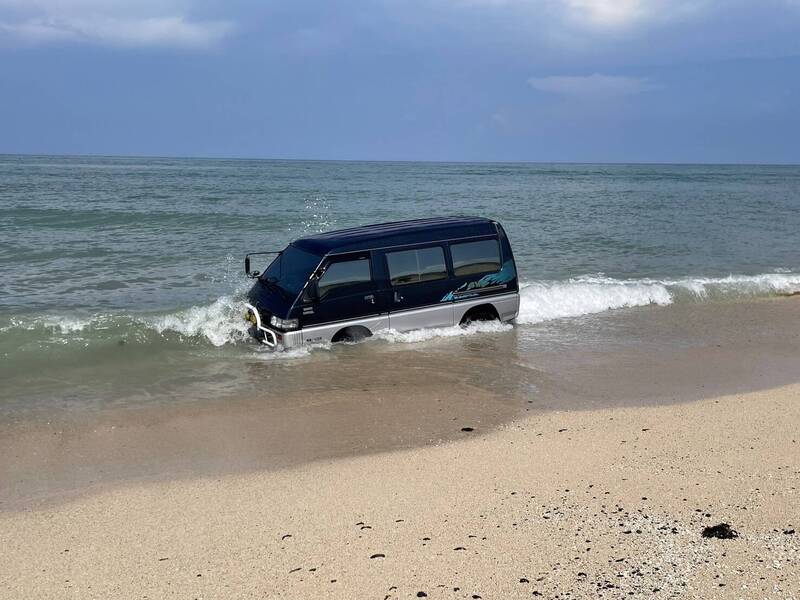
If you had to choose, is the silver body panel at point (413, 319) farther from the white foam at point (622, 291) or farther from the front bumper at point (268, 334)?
the white foam at point (622, 291)

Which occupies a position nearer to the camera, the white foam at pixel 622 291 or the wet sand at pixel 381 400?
the wet sand at pixel 381 400

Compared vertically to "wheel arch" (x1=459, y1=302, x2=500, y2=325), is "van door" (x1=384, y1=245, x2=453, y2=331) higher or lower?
higher

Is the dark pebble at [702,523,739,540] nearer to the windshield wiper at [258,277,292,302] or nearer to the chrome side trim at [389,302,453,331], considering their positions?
the chrome side trim at [389,302,453,331]

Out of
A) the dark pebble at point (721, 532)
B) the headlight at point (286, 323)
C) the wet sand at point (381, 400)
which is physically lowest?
the wet sand at point (381, 400)

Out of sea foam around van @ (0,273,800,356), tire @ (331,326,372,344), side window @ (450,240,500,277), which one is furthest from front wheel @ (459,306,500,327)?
tire @ (331,326,372,344)

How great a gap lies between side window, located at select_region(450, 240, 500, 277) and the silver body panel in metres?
0.51

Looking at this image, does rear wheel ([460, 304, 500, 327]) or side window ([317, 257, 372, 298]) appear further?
rear wheel ([460, 304, 500, 327])

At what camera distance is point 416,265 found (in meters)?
12.1

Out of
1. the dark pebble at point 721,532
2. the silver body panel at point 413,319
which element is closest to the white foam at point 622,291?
the silver body panel at point 413,319

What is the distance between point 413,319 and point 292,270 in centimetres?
219

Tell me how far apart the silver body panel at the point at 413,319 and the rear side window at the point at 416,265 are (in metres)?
0.52

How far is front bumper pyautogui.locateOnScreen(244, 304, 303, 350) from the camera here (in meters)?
11.1

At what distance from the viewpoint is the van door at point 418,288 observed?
1188 centimetres

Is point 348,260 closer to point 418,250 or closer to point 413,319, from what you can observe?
point 418,250
